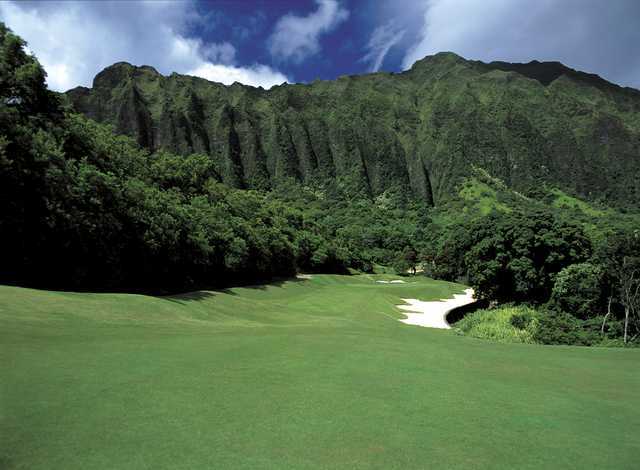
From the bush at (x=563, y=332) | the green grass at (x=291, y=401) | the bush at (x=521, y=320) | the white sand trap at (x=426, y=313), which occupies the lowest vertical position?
the white sand trap at (x=426, y=313)

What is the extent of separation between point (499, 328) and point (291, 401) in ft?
88.6

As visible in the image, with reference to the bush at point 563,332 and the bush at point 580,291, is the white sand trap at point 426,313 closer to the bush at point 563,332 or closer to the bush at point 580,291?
the bush at point 563,332

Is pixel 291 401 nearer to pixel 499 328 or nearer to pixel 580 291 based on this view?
pixel 499 328

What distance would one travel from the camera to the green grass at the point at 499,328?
2939 centimetres

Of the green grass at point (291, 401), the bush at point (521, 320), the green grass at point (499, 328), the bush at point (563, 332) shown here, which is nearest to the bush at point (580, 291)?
the bush at point (563, 332)

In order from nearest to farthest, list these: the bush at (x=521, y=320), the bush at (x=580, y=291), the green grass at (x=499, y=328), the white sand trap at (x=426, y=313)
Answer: the green grass at (x=499, y=328) < the bush at (x=521, y=320) < the bush at (x=580, y=291) < the white sand trap at (x=426, y=313)

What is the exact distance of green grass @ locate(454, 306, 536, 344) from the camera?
29.4 m

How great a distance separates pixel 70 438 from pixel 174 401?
2.09 m

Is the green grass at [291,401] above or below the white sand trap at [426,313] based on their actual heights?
above

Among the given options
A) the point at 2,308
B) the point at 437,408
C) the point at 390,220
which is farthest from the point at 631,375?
the point at 390,220

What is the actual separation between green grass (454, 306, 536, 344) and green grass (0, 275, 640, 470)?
13773mm

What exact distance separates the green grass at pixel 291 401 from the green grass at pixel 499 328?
1377cm

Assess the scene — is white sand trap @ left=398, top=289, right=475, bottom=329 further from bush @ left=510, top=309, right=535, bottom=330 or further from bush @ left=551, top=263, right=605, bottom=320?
bush @ left=551, top=263, right=605, bottom=320

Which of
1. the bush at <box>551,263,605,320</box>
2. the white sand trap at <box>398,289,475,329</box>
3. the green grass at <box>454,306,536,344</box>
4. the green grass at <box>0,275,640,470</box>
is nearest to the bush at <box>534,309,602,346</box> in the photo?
the green grass at <box>454,306,536,344</box>
